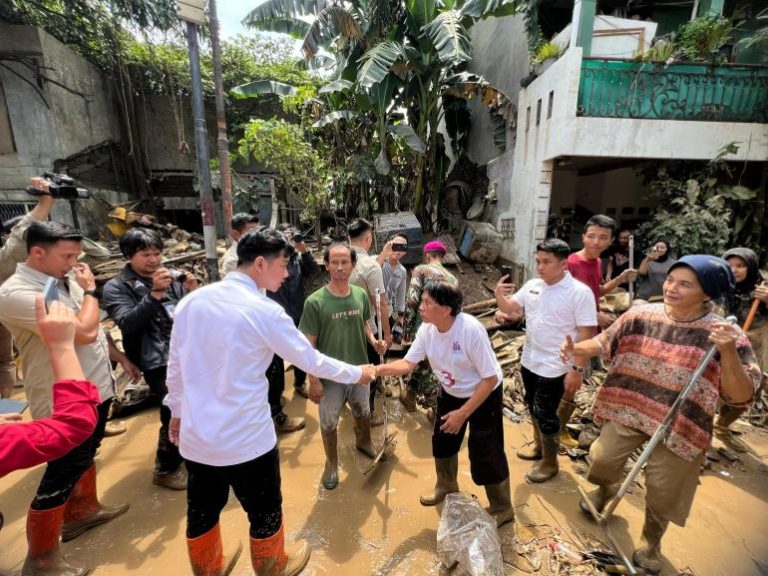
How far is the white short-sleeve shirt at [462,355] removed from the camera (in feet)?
7.62

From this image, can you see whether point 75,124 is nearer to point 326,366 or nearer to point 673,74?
point 326,366

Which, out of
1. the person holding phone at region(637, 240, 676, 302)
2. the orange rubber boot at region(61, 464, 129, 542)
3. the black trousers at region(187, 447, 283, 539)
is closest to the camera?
the black trousers at region(187, 447, 283, 539)

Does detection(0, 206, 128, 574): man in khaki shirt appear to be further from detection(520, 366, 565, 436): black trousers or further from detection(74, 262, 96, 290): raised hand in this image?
detection(520, 366, 565, 436): black trousers

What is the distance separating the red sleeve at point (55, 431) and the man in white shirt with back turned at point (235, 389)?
18.1 inches

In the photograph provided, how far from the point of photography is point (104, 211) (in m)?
10.8

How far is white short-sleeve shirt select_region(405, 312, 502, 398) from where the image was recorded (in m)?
2.32

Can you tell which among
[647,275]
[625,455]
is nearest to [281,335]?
[625,455]

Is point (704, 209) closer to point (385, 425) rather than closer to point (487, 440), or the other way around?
point (487, 440)

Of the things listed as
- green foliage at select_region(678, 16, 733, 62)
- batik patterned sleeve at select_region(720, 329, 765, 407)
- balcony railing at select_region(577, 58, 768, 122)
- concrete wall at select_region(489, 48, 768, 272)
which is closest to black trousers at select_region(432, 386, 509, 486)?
batik patterned sleeve at select_region(720, 329, 765, 407)

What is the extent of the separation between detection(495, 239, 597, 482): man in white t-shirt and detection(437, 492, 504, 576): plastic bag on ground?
1042 mm

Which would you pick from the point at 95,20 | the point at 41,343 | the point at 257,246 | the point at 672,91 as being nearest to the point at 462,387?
the point at 257,246

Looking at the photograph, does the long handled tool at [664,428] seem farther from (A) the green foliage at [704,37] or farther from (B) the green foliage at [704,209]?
(A) the green foliage at [704,37]

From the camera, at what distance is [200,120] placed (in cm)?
555

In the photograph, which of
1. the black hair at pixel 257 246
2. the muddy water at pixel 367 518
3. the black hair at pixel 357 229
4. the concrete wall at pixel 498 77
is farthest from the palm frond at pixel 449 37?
the muddy water at pixel 367 518
